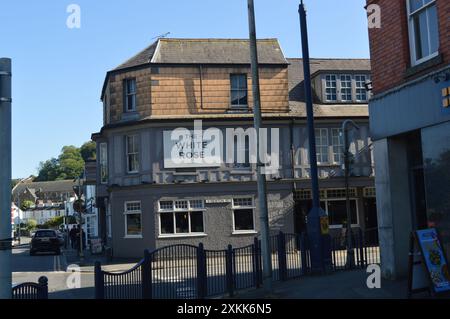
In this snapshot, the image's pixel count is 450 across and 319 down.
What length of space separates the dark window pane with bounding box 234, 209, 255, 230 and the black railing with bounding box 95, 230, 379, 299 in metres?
11.3

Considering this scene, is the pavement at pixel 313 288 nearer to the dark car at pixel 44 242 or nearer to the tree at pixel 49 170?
the dark car at pixel 44 242

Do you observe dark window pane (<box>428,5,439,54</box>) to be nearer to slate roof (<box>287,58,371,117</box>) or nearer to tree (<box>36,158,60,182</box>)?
slate roof (<box>287,58,371,117</box>)

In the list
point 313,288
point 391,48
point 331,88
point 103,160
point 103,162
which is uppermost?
point 331,88

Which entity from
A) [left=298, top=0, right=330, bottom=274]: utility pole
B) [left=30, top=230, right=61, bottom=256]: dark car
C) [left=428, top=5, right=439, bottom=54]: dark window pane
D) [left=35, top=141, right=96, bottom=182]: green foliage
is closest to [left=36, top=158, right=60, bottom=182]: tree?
[left=35, top=141, right=96, bottom=182]: green foliage

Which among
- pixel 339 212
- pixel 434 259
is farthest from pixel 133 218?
pixel 434 259

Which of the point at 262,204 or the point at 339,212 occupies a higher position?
the point at 262,204

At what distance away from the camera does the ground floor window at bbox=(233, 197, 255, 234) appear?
91.1ft

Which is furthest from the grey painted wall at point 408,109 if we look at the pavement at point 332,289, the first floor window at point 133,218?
the first floor window at point 133,218

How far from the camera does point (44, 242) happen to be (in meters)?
35.8

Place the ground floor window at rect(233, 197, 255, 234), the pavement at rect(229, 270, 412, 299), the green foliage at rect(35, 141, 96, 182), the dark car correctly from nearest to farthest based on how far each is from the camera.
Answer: the pavement at rect(229, 270, 412, 299), the ground floor window at rect(233, 197, 255, 234), the dark car, the green foliage at rect(35, 141, 96, 182)

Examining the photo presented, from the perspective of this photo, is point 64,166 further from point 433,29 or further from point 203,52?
point 433,29

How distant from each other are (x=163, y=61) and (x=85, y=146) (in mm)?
108810

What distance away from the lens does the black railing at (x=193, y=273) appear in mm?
11242

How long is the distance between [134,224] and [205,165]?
4.62 metres
